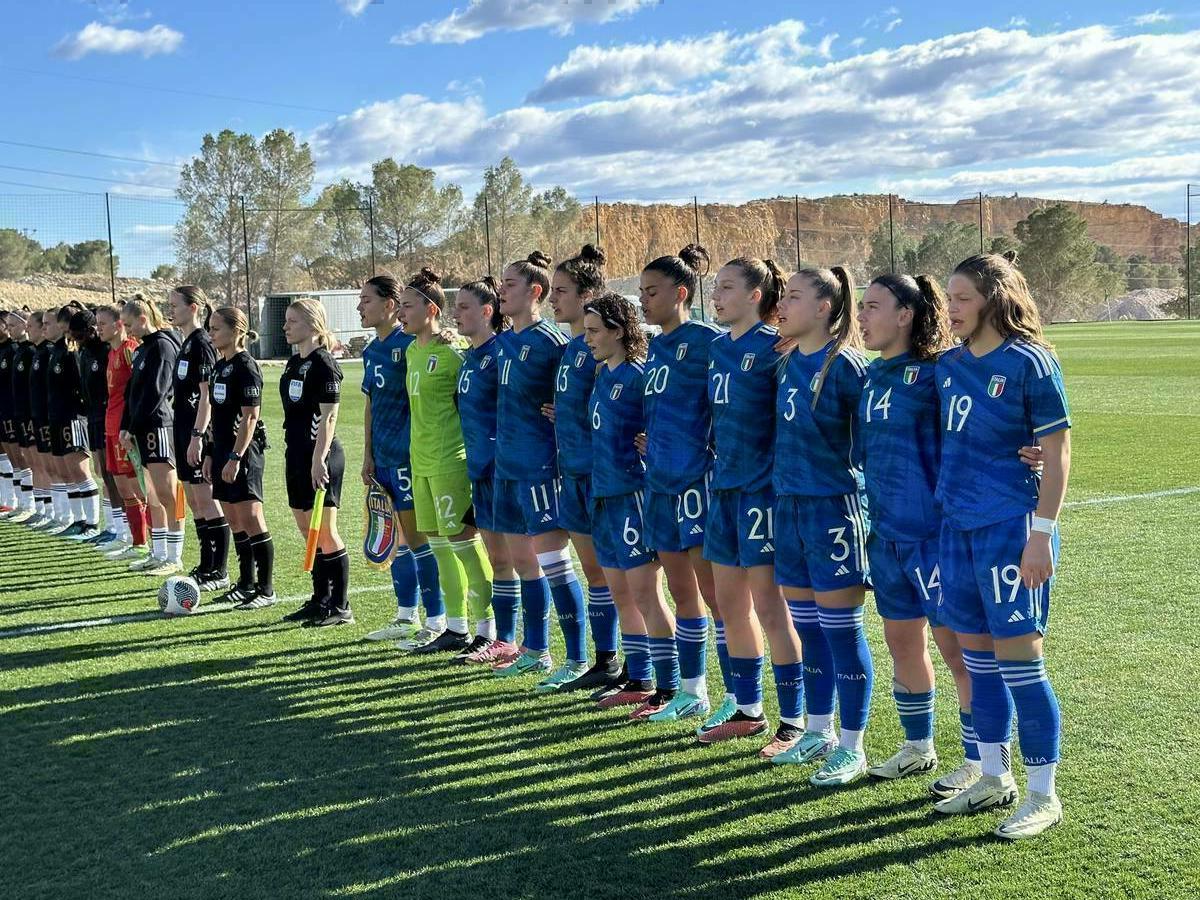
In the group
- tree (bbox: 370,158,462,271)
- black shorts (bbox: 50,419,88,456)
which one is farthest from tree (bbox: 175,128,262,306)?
black shorts (bbox: 50,419,88,456)

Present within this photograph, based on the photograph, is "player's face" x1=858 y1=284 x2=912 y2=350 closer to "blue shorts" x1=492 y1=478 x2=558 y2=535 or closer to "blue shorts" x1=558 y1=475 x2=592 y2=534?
"blue shorts" x1=558 y1=475 x2=592 y2=534

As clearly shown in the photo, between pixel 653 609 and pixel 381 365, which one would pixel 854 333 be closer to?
pixel 653 609

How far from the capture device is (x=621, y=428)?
18.0 ft

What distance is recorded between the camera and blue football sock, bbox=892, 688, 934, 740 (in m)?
4.50

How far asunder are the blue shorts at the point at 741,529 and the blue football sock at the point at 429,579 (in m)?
2.63

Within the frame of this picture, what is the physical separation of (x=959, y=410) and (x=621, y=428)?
1826 millimetres

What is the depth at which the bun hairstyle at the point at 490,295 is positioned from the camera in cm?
652

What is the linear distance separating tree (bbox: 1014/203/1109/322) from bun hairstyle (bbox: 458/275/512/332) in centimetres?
5770

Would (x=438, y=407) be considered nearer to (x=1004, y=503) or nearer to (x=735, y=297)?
(x=735, y=297)

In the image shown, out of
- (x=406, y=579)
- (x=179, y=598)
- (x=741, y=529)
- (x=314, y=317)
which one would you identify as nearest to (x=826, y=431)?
(x=741, y=529)

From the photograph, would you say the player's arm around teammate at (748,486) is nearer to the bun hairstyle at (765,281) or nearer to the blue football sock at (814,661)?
the bun hairstyle at (765,281)

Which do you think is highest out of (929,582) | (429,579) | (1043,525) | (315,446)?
(315,446)

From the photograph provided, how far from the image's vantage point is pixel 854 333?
4.64 meters

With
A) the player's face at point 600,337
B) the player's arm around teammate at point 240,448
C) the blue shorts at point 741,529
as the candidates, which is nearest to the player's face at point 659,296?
the player's face at point 600,337
